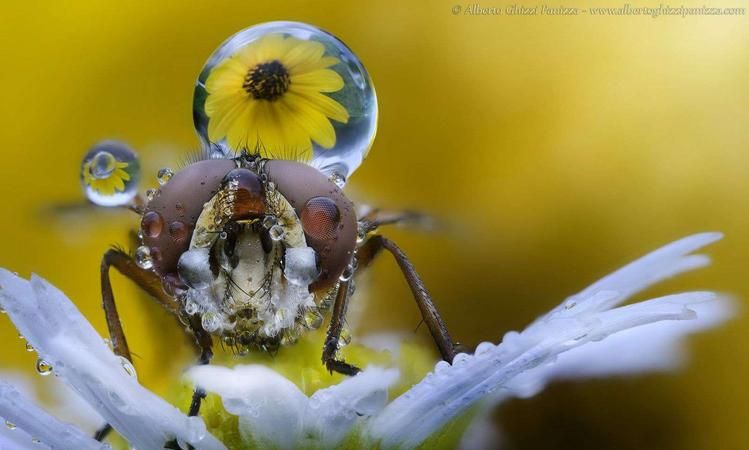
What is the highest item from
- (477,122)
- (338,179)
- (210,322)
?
(477,122)

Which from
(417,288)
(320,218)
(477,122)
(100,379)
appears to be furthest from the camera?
(477,122)

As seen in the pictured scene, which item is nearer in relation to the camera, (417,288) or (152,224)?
(152,224)

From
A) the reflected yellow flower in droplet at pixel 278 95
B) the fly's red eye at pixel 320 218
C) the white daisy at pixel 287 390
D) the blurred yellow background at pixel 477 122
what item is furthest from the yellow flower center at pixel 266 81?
the blurred yellow background at pixel 477 122

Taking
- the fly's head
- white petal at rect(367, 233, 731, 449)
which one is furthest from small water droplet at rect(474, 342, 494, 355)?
the fly's head

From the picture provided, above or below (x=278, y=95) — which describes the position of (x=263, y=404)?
below

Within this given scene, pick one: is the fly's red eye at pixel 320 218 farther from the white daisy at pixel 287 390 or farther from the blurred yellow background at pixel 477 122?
the blurred yellow background at pixel 477 122

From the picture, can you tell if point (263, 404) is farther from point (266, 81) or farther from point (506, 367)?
point (266, 81)

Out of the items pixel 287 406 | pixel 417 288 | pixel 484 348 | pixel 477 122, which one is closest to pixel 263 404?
pixel 287 406
